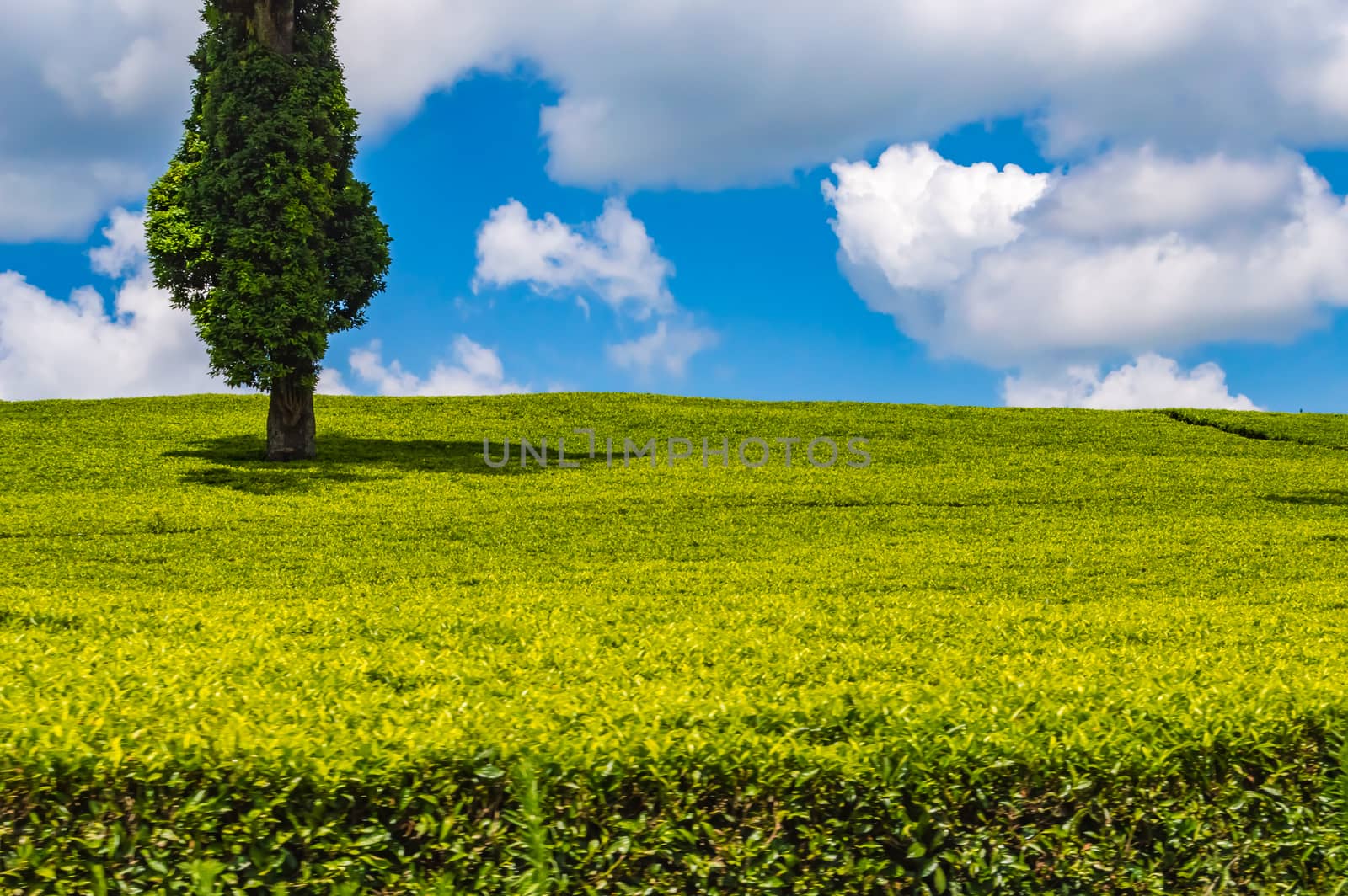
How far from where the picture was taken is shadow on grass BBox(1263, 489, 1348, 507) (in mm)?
21688

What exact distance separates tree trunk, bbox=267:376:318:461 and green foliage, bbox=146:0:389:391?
2.94 ft

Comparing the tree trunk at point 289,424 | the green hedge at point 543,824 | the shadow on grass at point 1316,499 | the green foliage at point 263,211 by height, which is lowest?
the green hedge at point 543,824

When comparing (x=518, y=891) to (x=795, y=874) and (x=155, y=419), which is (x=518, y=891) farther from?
(x=155, y=419)

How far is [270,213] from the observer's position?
78.5 feet

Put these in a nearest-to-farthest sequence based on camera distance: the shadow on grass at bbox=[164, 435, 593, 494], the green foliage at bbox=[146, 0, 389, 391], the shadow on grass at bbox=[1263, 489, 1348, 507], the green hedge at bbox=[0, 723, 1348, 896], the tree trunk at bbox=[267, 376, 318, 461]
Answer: the green hedge at bbox=[0, 723, 1348, 896] < the shadow on grass at bbox=[1263, 489, 1348, 507] < the shadow on grass at bbox=[164, 435, 593, 494] < the green foliage at bbox=[146, 0, 389, 391] < the tree trunk at bbox=[267, 376, 318, 461]

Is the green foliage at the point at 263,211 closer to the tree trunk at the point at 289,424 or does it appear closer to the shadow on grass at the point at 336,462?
the tree trunk at the point at 289,424

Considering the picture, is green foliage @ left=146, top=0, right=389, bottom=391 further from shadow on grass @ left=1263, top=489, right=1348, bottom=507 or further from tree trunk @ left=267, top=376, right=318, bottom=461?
shadow on grass @ left=1263, top=489, right=1348, bottom=507

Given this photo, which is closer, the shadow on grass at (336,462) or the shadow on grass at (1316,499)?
the shadow on grass at (1316,499)

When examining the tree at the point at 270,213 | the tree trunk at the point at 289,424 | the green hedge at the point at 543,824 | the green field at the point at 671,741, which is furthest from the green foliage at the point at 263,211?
the green hedge at the point at 543,824

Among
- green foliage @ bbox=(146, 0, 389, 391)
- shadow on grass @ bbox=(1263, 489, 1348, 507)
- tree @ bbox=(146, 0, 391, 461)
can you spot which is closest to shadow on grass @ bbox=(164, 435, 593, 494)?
tree @ bbox=(146, 0, 391, 461)

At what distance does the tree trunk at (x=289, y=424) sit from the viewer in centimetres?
2486

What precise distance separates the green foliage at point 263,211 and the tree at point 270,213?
0.10 feet

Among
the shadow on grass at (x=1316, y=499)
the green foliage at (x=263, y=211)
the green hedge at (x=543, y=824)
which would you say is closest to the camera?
the green hedge at (x=543, y=824)

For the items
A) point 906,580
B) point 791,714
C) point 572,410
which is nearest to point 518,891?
point 791,714
